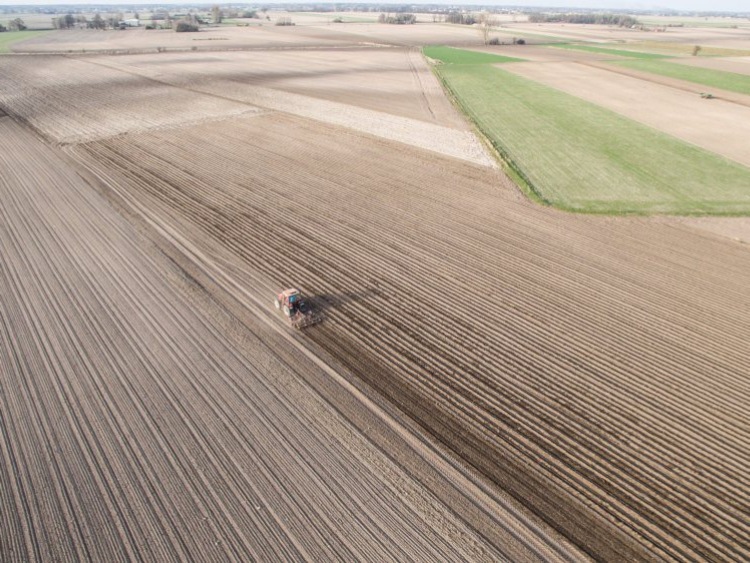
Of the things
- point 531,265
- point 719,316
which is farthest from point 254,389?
point 719,316

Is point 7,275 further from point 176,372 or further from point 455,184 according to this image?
point 455,184

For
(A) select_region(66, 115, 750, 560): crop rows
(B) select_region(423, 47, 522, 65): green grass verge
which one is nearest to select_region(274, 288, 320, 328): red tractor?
(A) select_region(66, 115, 750, 560): crop rows

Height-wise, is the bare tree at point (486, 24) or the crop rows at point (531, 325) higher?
the bare tree at point (486, 24)

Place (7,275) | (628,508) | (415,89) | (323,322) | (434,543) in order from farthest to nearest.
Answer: (415,89), (7,275), (323,322), (628,508), (434,543)

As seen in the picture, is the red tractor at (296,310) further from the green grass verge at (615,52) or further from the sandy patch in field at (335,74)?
the green grass verge at (615,52)

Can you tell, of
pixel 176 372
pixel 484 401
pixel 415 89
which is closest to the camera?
pixel 484 401

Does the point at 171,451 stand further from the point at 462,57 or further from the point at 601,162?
the point at 462,57

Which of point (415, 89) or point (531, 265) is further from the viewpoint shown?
point (415, 89)

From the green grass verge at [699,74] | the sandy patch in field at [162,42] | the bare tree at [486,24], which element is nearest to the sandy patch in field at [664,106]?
the green grass verge at [699,74]
